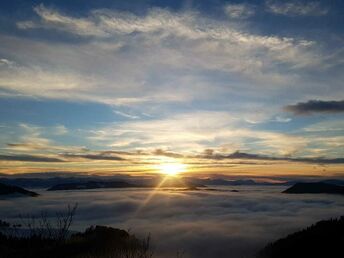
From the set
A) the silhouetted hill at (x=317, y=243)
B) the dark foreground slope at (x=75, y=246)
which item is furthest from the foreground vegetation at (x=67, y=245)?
the silhouetted hill at (x=317, y=243)

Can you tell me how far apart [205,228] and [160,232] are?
68.2 ft

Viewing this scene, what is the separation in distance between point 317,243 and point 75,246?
3060 centimetres

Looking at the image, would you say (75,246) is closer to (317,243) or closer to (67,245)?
(67,245)

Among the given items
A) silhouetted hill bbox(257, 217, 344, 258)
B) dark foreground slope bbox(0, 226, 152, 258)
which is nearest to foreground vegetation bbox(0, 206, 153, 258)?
dark foreground slope bbox(0, 226, 152, 258)

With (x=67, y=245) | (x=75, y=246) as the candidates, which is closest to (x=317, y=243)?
(x=75, y=246)

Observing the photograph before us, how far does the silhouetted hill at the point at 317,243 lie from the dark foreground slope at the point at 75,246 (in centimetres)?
2081

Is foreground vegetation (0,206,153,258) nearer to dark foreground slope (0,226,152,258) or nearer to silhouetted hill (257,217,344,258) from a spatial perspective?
Result: dark foreground slope (0,226,152,258)

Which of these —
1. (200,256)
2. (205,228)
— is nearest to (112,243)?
(200,256)

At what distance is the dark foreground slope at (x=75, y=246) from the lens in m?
37.9

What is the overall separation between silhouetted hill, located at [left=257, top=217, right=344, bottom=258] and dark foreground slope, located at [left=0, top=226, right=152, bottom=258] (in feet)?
68.3

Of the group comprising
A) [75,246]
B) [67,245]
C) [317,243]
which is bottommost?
[75,246]

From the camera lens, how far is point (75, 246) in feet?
157

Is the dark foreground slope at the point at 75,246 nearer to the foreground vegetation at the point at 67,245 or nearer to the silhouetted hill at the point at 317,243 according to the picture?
the foreground vegetation at the point at 67,245

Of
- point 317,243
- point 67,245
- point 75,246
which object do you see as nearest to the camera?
point 67,245
